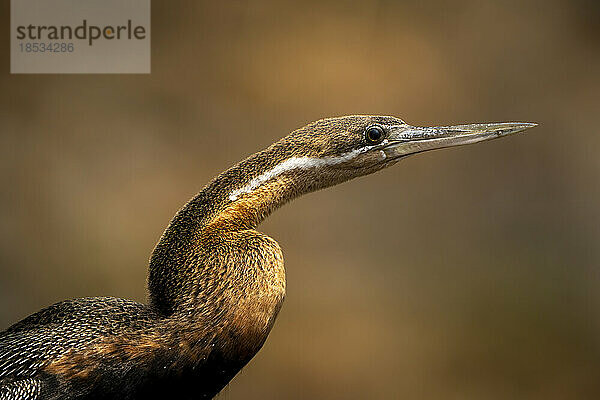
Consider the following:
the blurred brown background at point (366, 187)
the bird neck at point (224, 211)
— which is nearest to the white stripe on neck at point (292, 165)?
the bird neck at point (224, 211)

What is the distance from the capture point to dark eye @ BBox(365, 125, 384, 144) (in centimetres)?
97

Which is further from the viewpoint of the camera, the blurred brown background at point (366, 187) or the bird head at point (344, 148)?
the blurred brown background at point (366, 187)

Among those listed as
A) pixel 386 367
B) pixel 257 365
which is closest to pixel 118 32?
pixel 257 365

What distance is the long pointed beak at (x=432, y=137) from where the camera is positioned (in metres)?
0.97

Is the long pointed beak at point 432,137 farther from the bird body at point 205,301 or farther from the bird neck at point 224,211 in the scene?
the bird neck at point 224,211

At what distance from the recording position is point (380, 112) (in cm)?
191

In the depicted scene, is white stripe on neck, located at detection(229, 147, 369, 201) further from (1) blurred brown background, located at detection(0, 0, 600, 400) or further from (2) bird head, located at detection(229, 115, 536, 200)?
(1) blurred brown background, located at detection(0, 0, 600, 400)

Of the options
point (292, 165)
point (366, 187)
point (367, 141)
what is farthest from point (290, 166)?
point (366, 187)

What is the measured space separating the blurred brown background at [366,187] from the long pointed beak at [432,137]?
2.99 ft

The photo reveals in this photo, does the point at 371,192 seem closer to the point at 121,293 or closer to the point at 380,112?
the point at 380,112

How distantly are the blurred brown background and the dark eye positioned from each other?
3.02ft

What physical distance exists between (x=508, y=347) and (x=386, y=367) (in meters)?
0.33

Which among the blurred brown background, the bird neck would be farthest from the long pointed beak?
the blurred brown background

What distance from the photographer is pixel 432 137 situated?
0.98m
